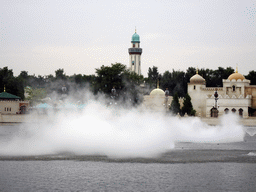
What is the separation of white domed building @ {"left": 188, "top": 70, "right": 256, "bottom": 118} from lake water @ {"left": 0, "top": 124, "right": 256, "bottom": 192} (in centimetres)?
7273

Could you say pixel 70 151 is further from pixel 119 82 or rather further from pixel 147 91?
pixel 147 91

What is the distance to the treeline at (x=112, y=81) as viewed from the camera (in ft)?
378

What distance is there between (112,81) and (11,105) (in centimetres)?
2392

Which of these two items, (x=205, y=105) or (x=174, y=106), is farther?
(x=205, y=105)

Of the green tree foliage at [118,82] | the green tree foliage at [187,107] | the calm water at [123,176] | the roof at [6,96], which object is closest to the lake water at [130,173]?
the calm water at [123,176]

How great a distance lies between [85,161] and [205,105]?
84986 mm

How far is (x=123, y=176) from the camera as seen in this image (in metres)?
30.3

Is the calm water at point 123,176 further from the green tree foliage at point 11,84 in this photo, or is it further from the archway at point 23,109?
the green tree foliage at point 11,84

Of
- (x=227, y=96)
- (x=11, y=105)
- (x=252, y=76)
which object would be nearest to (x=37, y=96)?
(x=11, y=105)

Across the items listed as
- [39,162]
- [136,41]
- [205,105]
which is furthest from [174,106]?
[39,162]

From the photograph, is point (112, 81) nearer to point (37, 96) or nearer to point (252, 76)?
point (37, 96)

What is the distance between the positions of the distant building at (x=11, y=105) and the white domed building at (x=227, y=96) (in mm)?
40098

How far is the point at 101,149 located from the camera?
40344mm

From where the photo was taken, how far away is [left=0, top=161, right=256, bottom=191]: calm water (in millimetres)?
27766
